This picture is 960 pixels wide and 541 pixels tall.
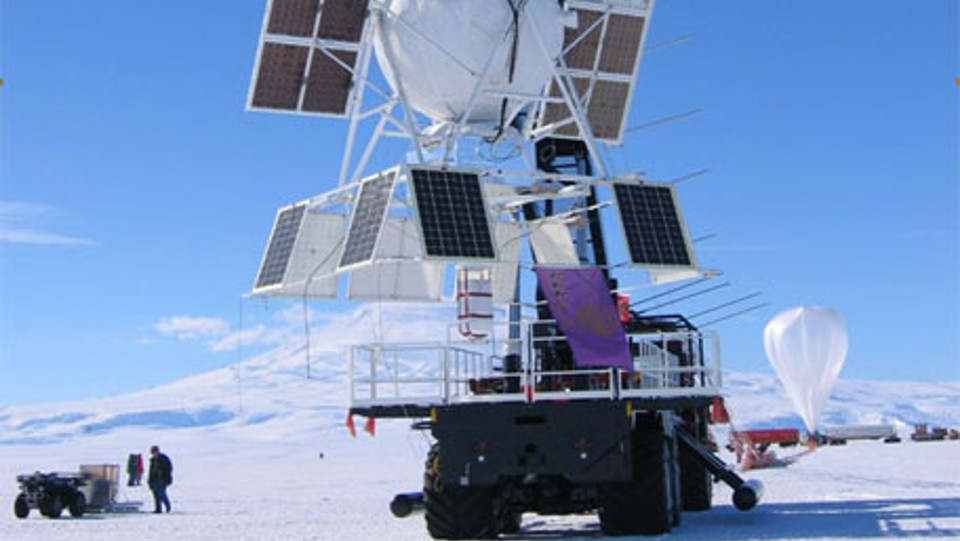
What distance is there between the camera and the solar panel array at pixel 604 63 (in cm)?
2464

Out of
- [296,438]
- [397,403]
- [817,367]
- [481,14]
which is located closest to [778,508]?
[397,403]

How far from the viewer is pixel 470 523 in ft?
66.8

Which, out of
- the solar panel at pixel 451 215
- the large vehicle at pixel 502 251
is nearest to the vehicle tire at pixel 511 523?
the large vehicle at pixel 502 251

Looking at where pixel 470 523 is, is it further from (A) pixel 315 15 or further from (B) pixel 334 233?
(A) pixel 315 15

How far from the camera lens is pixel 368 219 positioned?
20.6 metres

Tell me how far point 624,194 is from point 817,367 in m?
36.5

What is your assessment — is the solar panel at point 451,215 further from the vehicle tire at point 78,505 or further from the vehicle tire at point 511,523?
the vehicle tire at point 78,505

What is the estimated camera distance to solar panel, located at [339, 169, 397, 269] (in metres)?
20.2

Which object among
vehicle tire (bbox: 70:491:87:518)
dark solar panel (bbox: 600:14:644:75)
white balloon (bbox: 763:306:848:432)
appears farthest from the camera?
white balloon (bbox: 763:306:848:432)

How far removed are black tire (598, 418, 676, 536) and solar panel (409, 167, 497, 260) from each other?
144 inches

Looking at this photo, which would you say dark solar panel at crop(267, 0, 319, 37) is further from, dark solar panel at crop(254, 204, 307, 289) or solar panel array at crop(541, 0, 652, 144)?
solar panel array at crop(541, 0, 652, 144)

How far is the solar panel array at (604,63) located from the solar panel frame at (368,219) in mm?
4713

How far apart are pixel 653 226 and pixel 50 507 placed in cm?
1613

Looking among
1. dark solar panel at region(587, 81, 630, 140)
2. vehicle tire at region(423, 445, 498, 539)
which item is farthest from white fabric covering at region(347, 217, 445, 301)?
vehicle tire at region(423, 445, 498, 539)
